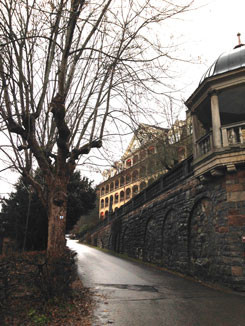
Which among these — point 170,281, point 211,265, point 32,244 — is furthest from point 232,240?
point 32,244

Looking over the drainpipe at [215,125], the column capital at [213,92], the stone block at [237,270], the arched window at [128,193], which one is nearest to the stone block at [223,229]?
the stone block at [237,270]

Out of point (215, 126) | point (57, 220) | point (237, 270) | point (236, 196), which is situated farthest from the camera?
point (215, 126)

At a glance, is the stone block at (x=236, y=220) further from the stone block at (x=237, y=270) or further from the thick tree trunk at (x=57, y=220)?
the thick tree trunk at (x=57, y=220)

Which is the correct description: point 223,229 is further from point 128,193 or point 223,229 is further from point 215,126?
point 128,193

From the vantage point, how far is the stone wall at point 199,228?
8.77 metres

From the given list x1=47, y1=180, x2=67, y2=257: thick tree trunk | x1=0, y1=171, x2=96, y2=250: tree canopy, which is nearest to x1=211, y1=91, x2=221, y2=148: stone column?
x1=47, y1=180, x2=67, y2=257: thick tree trunk

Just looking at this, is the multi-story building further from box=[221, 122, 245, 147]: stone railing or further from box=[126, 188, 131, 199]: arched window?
box=[221, 122, 245, 147]: stone railing

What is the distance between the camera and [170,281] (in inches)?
411

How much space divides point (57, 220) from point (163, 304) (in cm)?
344

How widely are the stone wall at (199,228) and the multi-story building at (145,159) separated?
2.17 metres

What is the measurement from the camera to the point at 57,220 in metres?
7.28

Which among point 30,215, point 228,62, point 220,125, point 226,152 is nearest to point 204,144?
point 220,125

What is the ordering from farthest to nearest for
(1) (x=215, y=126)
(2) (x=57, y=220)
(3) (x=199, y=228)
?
1. (3) (x=199, y=228)
2. (1) (x=215, y=126)
3. (2) (x=57, y=220)

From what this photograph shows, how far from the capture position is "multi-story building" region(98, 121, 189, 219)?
29.1ft
